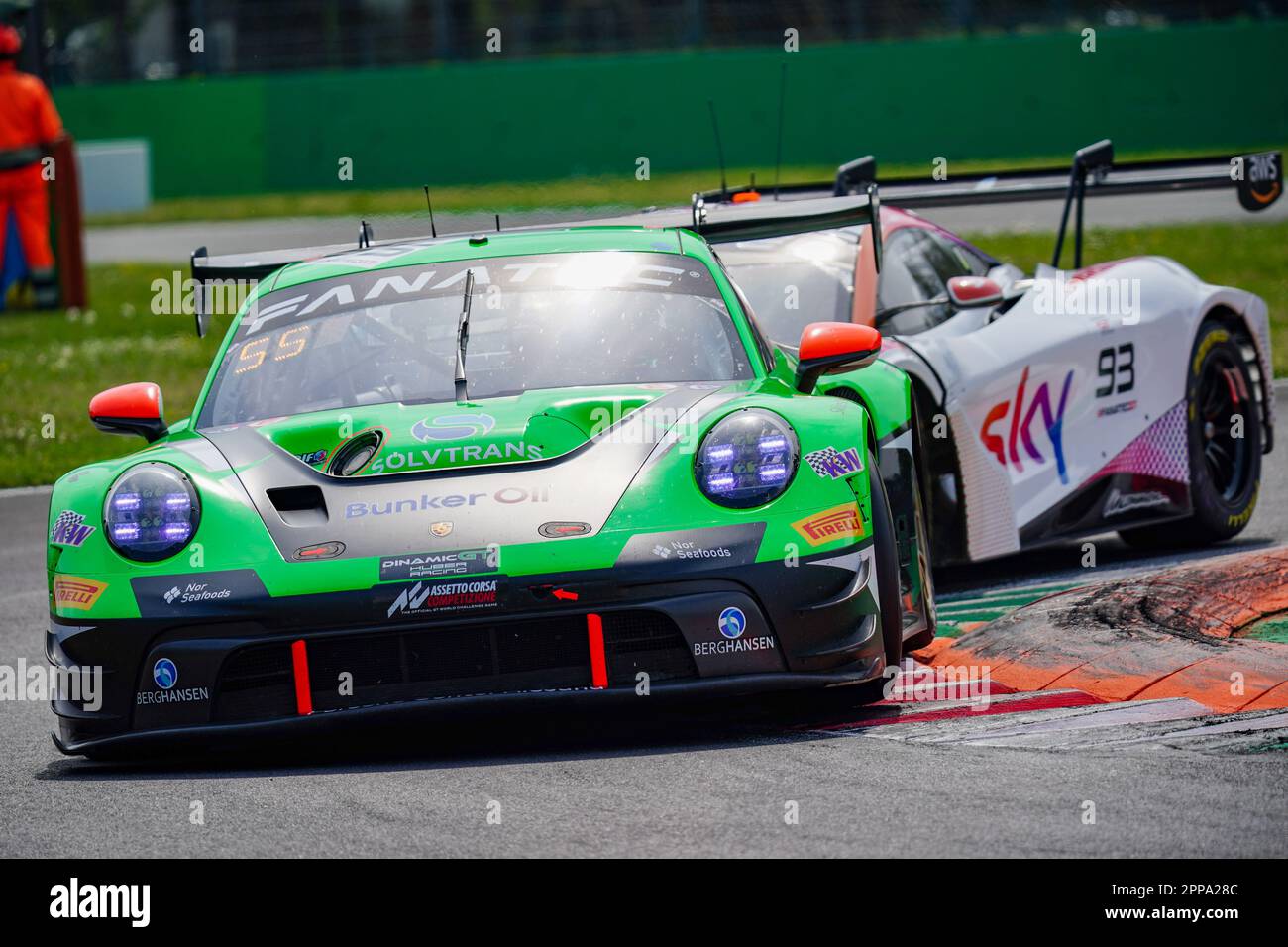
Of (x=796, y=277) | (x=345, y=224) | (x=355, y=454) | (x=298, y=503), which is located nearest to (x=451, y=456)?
(x=355, y=454)

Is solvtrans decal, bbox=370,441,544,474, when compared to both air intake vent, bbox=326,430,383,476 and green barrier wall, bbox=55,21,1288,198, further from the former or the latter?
green barrier wall, bbox=55,21,1288,198

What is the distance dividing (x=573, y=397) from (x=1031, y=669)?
138 centimetres

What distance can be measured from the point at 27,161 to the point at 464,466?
48.5 ft

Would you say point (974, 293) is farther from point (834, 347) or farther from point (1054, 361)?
point (834, 347)

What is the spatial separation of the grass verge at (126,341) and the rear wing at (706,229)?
5171 mm

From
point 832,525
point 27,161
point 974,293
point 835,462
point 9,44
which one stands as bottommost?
point 832,525

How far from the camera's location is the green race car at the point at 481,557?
16.8ft

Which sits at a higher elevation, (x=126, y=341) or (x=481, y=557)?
(x=481, y=557)

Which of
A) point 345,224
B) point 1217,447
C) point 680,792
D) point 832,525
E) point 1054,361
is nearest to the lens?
point 680,792

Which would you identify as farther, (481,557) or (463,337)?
(463,337)

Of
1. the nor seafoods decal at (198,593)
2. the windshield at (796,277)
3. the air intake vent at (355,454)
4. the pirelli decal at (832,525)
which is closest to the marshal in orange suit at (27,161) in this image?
the windshield at (796,277)

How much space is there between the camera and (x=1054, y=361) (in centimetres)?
780
